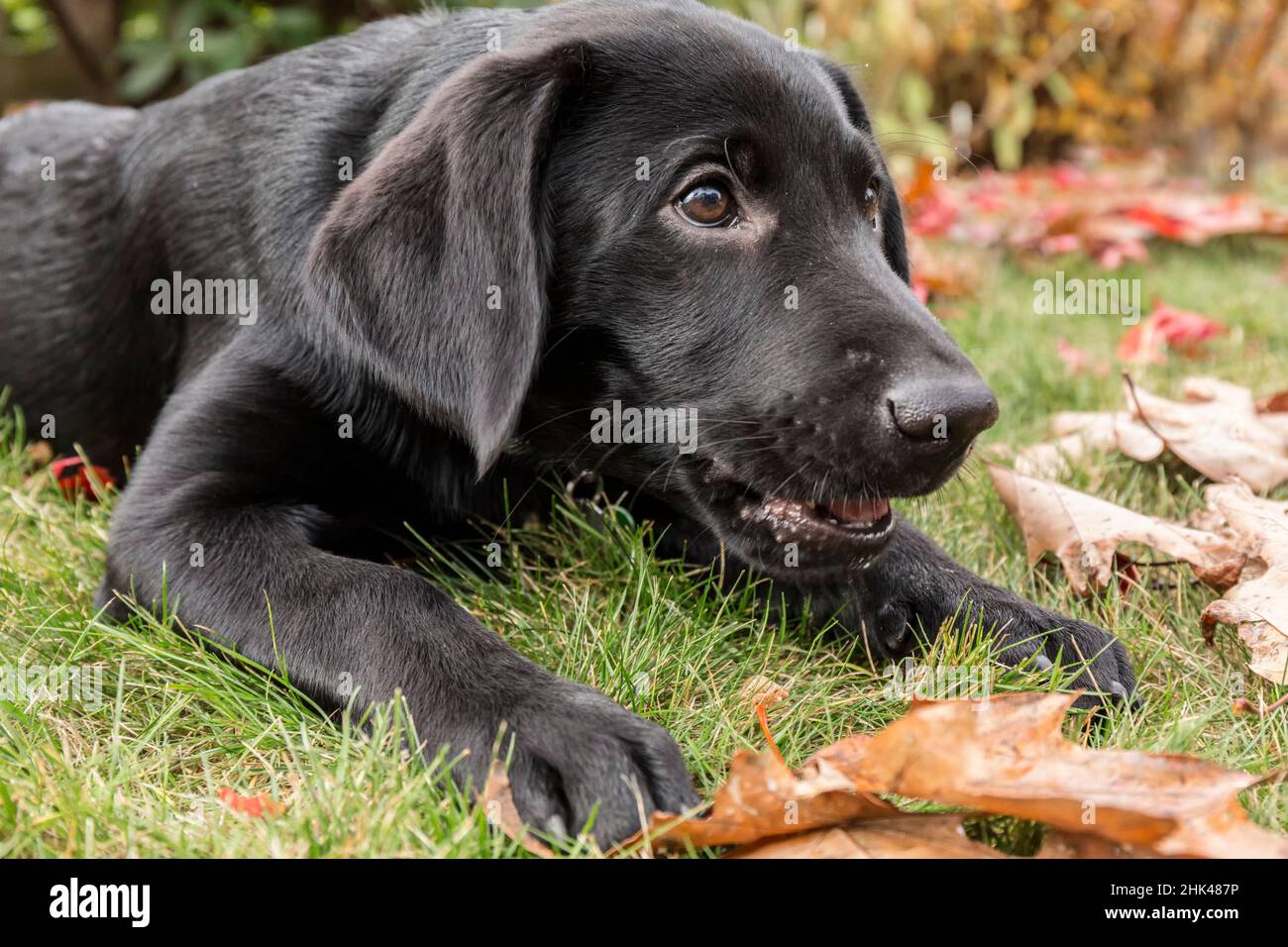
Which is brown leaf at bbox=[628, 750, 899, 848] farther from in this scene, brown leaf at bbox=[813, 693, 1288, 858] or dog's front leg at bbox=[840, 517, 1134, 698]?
dog's front leg at bbox=[840, 517, 1134, 698]

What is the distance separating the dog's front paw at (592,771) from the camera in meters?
1.60

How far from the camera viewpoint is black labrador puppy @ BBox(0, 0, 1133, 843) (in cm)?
198

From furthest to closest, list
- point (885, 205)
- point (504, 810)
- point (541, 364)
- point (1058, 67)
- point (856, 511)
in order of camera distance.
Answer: point (1058, 67) → point (885, 205) → point (541, 364) → point (856, 511) → point (504, 810)

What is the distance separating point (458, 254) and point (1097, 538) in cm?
131

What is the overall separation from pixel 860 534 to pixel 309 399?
41.8 inches

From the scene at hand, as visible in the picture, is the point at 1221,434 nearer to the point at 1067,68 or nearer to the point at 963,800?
the point at 963,800

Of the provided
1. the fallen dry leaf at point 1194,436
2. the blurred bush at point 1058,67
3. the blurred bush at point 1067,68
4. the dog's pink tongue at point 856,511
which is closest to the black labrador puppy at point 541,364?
the dog's pink tongue at point 856,511

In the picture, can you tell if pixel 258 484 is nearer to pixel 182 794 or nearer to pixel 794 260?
pixel 182 794

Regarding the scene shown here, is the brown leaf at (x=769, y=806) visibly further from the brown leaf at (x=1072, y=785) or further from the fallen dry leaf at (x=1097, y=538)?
the fallen dry leaf at (x=1097, y=538)

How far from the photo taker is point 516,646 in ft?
7.22

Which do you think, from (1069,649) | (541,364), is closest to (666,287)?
(541,364)

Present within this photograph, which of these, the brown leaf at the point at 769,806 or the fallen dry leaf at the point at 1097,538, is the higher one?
the brown leaf at the point at 769,806

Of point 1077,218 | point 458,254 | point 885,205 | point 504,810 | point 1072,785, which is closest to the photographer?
point 1072,785

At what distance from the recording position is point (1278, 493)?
2.88m
